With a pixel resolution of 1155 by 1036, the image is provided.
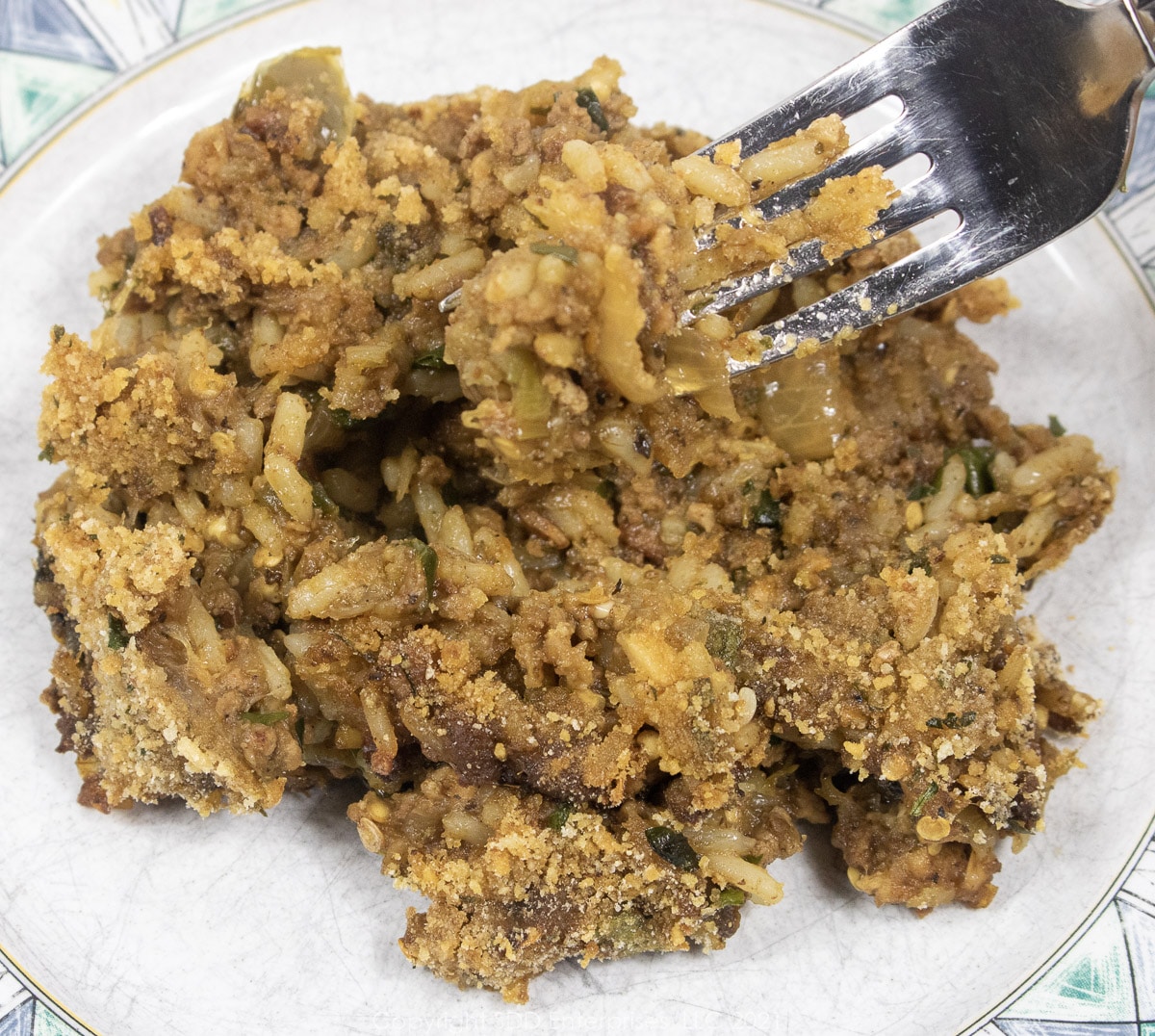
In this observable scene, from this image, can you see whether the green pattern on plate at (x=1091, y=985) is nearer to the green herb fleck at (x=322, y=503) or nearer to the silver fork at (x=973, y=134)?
the silver fork at (x=973, y=134)

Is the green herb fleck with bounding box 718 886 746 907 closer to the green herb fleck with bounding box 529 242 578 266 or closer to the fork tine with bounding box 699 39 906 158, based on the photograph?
the green herb fleck with bounding box 529 242 578 266

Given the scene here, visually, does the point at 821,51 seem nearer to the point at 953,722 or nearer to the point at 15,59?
the point at 953,722

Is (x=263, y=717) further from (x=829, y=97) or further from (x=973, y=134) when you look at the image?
(x=973, y=134)

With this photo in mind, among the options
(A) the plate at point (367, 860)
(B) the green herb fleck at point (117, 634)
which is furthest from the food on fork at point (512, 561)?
(A) the plate at point (367, 860)

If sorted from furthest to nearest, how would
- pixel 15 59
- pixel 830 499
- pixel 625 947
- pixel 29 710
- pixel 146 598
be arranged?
pixel 15 59, pixel 29 710, pixel 830 499, pixel 625 947, pixel 146 598

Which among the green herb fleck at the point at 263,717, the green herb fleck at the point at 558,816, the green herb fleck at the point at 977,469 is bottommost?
the green herb fleck at the point at 977,469

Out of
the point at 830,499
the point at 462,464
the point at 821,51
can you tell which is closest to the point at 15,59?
the point at 462,464

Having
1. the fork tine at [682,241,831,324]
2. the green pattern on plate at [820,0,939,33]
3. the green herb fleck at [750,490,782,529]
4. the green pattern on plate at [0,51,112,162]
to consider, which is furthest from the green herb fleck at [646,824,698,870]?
the green pattern on plate at [0,51,112,162]
